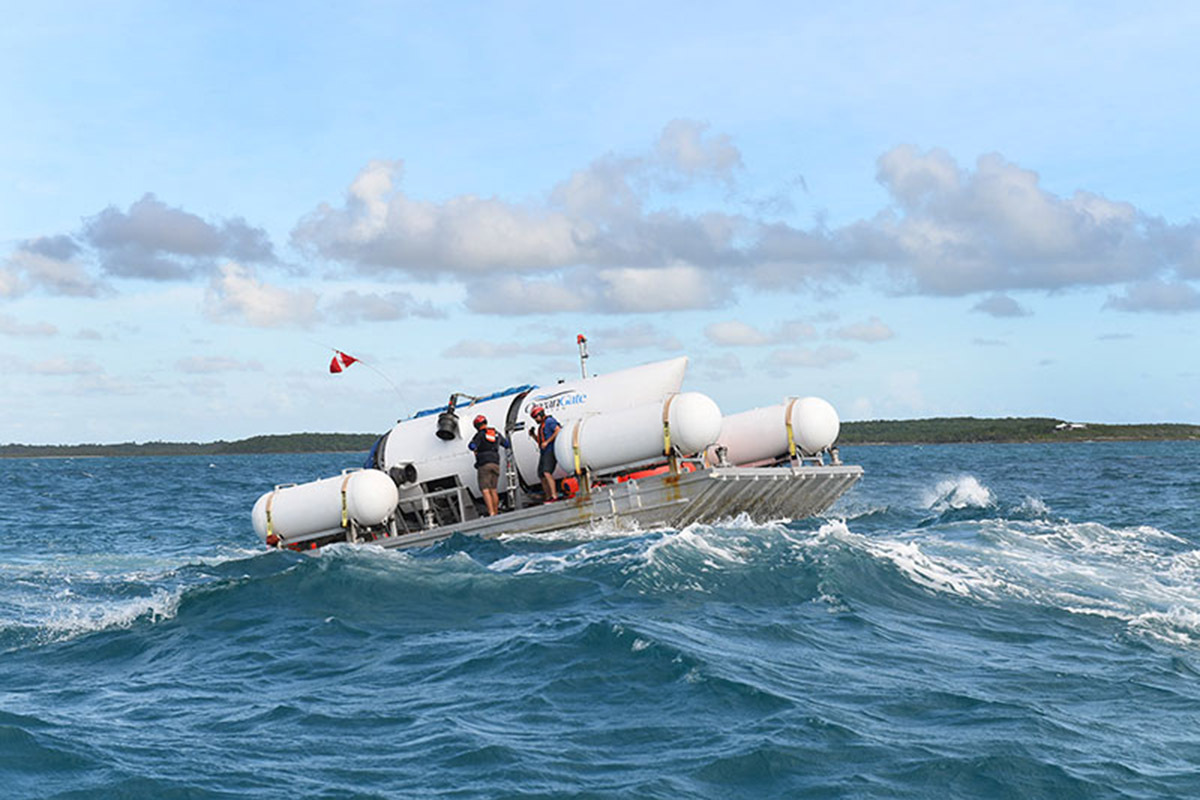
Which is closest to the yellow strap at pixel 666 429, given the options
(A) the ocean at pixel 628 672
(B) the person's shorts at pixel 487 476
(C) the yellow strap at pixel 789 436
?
(A) the ocean at pixel 628 672

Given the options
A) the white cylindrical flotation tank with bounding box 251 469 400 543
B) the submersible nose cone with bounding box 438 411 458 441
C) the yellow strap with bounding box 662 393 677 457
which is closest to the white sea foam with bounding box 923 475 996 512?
the yellow strap with bounding box 662 393 677 457

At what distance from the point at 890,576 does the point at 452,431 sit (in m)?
10.1

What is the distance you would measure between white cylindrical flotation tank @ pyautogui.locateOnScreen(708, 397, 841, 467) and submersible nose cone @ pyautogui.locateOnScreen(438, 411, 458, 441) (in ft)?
16.5

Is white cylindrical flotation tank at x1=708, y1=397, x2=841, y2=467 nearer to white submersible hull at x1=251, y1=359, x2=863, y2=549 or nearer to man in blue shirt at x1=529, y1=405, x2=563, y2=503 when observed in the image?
white submersible hull at x1=251, y1=359, x2=863, y2=549

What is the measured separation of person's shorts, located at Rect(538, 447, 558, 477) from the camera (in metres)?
19.5

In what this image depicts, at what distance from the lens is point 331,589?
568 inches

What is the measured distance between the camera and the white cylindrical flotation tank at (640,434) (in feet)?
59.6

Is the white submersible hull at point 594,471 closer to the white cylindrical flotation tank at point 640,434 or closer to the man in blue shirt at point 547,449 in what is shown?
the white cylindrical flotation tank at point 640,434

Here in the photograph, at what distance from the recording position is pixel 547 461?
1950 centimetres

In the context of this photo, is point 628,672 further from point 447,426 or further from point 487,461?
point 447,426

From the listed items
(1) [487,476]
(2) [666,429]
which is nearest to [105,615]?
(1) [487,476]

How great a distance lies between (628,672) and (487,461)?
35.6 ft

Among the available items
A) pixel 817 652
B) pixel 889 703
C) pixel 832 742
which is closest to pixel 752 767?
pixel 832 742

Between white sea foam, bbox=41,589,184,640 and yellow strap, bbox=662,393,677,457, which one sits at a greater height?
yellow strap, bbox=662,393,677,457
